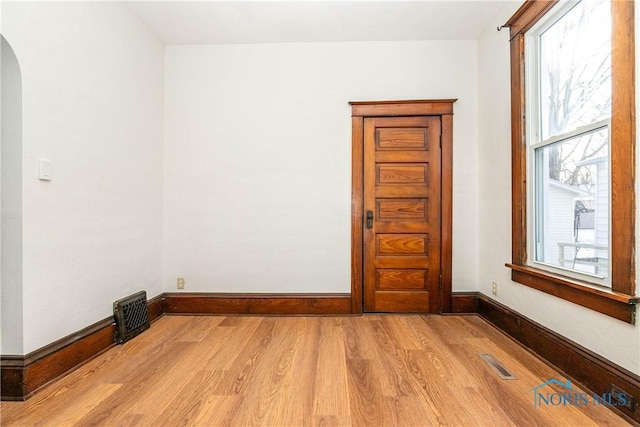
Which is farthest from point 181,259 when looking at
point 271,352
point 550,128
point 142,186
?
point 550,128

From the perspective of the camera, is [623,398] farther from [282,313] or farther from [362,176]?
[282,313]

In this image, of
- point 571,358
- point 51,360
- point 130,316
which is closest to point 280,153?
point 130,316

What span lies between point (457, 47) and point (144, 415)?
3834 mm

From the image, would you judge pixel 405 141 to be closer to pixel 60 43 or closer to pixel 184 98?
pixel 184 98

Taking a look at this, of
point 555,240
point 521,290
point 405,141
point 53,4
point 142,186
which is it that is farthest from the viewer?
point 405,141

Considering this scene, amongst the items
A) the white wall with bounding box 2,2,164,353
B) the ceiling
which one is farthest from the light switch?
the ceiling

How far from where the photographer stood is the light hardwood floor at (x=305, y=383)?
146 cm

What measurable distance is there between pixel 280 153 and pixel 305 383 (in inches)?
81.7

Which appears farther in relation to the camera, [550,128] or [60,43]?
[550,128]

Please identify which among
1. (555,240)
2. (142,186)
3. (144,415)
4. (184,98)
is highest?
(184,98)

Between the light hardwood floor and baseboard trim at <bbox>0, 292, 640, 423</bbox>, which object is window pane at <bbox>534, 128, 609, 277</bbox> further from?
the light hardwood floor

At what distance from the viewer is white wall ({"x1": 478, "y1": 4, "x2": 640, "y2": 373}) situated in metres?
1.87

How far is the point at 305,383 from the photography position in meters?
1.75

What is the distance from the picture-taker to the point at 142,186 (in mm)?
2707
